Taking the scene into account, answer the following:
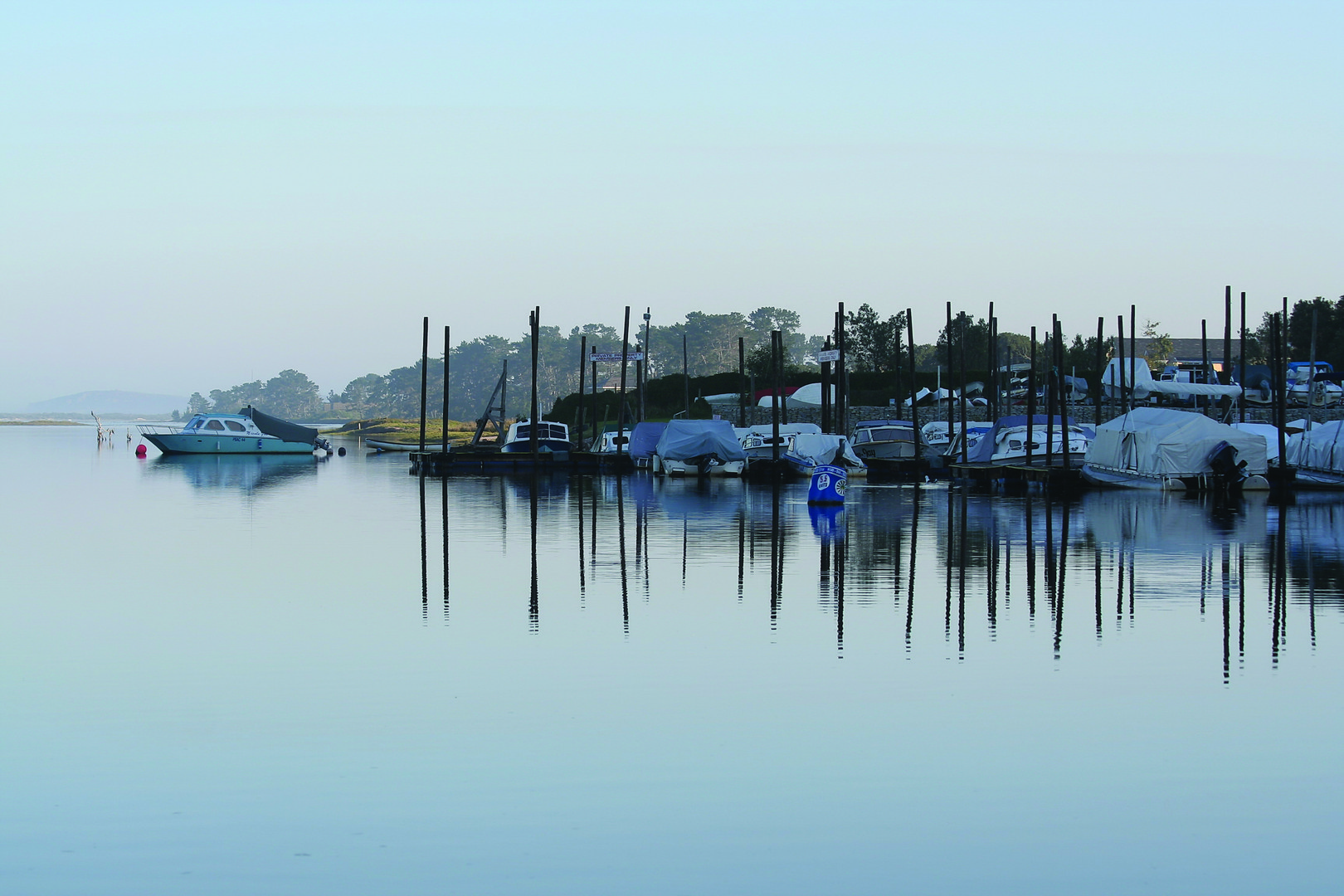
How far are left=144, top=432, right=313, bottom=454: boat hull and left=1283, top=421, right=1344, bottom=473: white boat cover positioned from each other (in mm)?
58256

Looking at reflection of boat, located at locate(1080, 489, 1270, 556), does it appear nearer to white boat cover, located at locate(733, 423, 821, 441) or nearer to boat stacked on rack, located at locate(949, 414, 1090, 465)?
boat stacked on rack, located at locate(949, 414, 1090, 465)

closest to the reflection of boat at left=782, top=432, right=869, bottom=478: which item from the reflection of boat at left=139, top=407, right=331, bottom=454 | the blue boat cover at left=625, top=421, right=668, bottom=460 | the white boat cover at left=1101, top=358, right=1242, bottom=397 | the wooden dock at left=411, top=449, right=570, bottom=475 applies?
the blue boat cover at left=625, top=421, right=668, bottom=460

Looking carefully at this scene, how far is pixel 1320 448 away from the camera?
4275 centimetres

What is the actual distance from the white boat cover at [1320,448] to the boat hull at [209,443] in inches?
2294

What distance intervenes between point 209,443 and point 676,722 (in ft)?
249

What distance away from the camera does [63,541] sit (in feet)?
87.6

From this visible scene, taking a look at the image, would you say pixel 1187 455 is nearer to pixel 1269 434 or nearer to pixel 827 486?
pixel 1269 434

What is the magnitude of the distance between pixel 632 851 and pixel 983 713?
418 centimetres

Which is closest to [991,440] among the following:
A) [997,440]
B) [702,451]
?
[997,440]

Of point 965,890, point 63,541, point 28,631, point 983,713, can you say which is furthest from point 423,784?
point 63,541

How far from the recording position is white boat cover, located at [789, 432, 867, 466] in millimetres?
49500

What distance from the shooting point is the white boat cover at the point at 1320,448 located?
137 ft

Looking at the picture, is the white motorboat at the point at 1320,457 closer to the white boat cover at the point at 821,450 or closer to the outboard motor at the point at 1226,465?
the outboard motor at the point at 1226,465

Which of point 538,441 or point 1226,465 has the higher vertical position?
point 538,441
